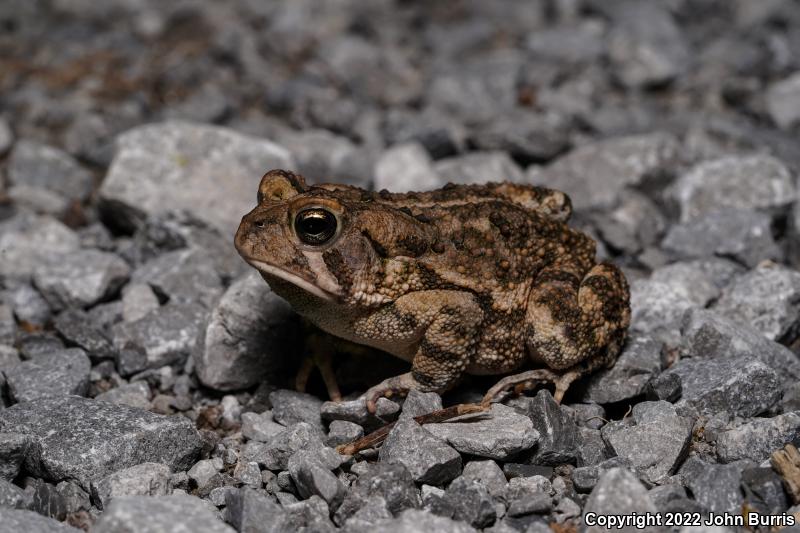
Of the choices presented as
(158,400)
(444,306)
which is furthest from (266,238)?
(158,400)

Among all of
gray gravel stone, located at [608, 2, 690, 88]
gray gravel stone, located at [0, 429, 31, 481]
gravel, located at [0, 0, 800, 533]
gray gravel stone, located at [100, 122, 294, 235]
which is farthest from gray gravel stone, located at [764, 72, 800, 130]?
gray gravel stone, located at [0, 429, 31, 481]

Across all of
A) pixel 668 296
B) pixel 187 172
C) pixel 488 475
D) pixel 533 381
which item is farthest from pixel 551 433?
pixel 187 172

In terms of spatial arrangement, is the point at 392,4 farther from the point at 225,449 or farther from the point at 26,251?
the point at 225,449

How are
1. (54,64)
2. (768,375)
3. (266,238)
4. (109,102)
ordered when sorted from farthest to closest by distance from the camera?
(54,64)
(109,102)
(768,375)
(266,238)

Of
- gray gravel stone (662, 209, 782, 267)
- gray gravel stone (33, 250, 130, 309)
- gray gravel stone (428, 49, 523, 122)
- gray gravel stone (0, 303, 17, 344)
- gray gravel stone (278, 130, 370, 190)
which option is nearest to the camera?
gray gravel stone (0, 303, 17, 344)

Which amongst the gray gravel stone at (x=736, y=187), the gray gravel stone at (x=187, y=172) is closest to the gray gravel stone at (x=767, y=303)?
the gray gravel stone at (x=736, y=187)

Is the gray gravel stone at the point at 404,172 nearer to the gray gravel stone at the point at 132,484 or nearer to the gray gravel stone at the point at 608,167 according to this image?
the gray gravel stone at the point at 608,167

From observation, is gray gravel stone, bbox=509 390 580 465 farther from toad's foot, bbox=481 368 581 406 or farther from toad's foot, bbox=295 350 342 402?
toad's foot, bbox=295 350 342 402
